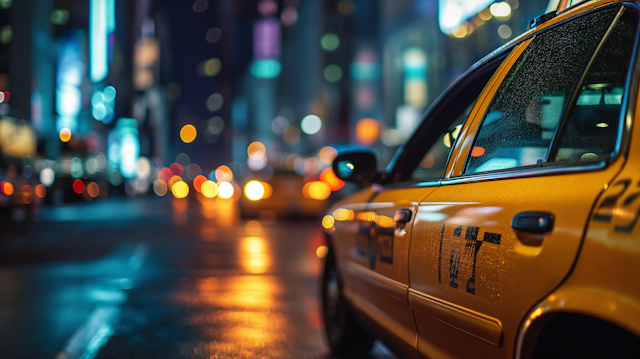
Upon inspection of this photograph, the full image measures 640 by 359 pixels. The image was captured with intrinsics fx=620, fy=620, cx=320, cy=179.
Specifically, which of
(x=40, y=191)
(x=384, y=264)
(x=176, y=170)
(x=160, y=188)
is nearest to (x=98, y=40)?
(x=160, y=188)

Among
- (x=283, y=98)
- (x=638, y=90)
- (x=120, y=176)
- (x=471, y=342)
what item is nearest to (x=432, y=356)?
(x=471, y=342)

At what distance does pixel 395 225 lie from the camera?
10.1 feet

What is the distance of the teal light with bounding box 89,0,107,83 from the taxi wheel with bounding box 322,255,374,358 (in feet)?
163

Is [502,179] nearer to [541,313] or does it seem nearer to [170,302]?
[541,313]

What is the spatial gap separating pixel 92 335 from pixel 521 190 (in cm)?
389

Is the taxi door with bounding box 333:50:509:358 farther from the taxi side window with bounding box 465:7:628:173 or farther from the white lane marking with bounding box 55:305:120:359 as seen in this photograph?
the white lane marking with bounding box 55:305:120:359

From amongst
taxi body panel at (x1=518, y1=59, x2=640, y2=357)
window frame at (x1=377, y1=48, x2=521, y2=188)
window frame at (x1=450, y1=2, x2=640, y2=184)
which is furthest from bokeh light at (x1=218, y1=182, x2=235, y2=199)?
taxi body panel at (x1=518, y1=59, x2=640, y2=357)

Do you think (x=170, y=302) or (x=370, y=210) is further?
(x=170, y=302)

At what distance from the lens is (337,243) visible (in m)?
4.30

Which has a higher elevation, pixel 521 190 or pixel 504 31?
pixel 504 31

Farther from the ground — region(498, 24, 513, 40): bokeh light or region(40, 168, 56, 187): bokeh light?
region(498, 24, 513, 40): bokeh light

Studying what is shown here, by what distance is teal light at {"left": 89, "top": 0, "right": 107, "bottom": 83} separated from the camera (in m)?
49.8

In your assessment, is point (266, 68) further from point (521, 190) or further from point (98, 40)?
point (521, 190)

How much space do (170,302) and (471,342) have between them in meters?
4.49
